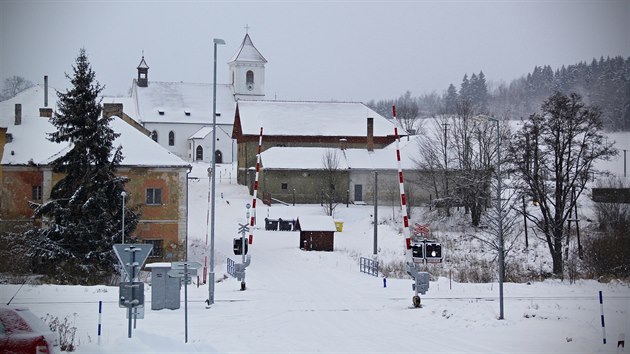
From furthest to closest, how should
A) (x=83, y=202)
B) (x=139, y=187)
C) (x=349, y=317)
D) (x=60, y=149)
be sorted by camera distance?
1. (x=60, y=149)
2. (x=139, y=187)
3. (x=83, y=202)
4. (x=349, y=317)

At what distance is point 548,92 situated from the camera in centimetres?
14350

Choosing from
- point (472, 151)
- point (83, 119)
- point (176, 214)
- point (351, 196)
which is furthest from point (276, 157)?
point (83, 119)

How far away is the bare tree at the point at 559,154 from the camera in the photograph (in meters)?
38.5

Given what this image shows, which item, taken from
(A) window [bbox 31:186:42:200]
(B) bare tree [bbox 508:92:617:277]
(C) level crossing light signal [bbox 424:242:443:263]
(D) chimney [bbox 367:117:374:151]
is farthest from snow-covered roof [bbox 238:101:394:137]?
(C) level crossing light signal [bbox 424:242:443:263]

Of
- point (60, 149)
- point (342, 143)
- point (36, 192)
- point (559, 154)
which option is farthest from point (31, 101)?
point (559, 154)

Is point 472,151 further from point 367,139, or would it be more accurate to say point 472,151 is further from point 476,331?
point 476,331

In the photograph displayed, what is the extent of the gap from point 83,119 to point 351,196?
32527 millimetres

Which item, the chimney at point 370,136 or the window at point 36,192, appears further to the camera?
the chimney at point 370,136

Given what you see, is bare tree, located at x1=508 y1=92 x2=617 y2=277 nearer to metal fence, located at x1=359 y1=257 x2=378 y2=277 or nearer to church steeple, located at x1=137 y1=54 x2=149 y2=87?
metal fence, located at x1=359 y1=257 x2=378 y2=277

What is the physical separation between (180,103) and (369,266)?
226 ft

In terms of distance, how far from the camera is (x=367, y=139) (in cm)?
6962

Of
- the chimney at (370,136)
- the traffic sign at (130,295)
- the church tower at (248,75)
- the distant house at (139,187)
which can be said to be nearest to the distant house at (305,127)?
the chimney at (370,136)

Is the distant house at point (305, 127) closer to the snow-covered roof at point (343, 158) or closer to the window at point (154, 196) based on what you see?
the snow-covered roof at point (343, 158)

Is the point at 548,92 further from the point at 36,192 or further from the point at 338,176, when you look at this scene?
the point at 36,192
